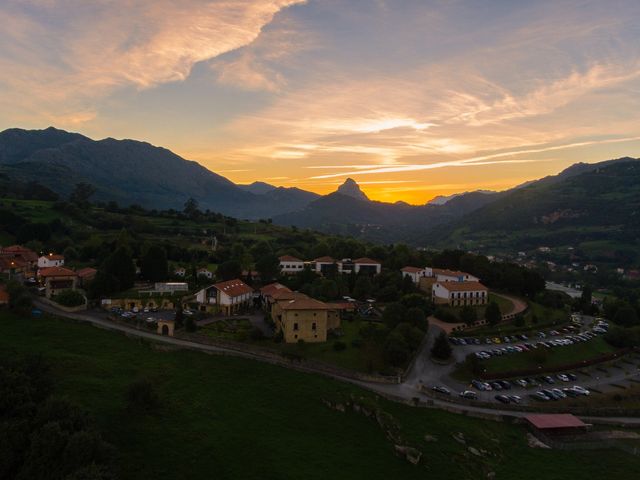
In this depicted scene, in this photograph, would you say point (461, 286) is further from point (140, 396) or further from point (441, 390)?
point (140, 396)

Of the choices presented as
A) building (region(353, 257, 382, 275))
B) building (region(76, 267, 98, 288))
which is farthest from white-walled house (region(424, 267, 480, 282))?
building (region(76, 267, 98, 288))

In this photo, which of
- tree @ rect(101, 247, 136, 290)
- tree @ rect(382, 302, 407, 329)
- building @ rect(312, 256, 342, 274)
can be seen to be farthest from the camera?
building @ rect(312, 256, 342, 274)

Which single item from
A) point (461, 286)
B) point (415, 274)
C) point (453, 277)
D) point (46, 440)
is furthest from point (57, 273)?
point (453, 277)

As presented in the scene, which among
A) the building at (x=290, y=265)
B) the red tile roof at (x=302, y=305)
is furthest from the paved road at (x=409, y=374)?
the building at (x=290, y=265)

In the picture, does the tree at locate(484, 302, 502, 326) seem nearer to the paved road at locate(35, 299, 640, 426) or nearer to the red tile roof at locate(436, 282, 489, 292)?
the red tile roof at locate(436, 282, 489, 292)

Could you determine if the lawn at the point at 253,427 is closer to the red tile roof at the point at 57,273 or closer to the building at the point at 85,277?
the red tile roof at the point at 57,273
